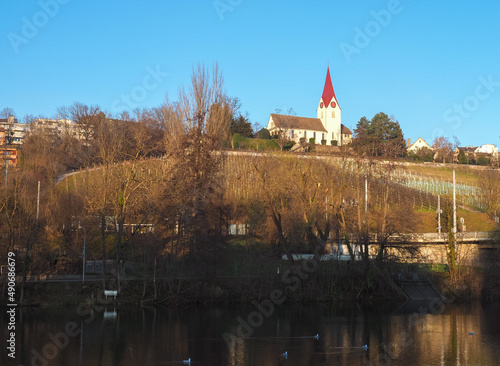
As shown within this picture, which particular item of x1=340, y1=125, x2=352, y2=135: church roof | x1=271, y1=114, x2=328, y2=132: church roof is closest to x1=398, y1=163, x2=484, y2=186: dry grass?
x1=271, y1=114, x2=328, y2=132: church roof

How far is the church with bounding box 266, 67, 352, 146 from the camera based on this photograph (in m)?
146

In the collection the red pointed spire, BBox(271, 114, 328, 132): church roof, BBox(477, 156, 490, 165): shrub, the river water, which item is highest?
the red pointed spire

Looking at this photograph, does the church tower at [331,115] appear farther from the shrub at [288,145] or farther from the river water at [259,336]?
the river water at [259,336]

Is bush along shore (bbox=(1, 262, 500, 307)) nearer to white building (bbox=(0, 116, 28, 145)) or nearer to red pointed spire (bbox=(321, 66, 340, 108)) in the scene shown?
white building (bbox=(0, 116, 28, 145))

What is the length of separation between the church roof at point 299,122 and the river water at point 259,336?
105 metres

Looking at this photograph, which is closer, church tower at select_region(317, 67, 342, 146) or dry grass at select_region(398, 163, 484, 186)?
dry grass at select_region(398, 163, 484, 186)

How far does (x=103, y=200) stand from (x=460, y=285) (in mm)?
30768

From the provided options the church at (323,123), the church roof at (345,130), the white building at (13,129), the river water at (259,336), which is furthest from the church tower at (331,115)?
the river water at (259,336)

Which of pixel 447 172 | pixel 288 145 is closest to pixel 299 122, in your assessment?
pixel 288 145

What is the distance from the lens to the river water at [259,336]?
2427 centimetres

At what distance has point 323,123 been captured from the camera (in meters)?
156

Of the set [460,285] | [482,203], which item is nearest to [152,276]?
[460,285]

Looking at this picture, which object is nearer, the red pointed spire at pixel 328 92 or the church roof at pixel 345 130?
the red pointed spire at pixel 328 92

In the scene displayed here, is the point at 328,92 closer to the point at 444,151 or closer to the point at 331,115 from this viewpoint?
the point at 331,115
